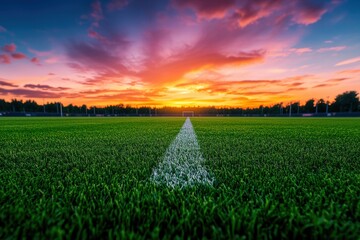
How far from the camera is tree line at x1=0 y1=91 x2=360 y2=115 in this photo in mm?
75188

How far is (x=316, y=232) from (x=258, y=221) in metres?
0.21

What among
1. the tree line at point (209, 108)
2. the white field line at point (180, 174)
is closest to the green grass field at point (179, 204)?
the white field line at point (180, 174)

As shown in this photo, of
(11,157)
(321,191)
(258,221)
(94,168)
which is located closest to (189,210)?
(258,221)

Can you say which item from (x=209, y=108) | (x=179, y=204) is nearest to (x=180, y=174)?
(x=179, y=204)

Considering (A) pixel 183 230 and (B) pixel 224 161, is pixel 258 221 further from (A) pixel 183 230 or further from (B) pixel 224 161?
(B) pixel 224 161

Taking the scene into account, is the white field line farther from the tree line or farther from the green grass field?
the tree line

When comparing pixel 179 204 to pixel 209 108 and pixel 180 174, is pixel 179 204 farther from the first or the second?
pixel 209 108

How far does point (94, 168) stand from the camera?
1600 mm

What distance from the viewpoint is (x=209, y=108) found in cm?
9938

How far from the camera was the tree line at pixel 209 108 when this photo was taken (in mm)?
75188

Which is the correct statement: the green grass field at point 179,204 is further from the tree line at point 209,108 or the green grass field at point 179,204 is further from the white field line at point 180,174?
the tree line at point 209,108

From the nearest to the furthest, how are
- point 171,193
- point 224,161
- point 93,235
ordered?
point 93,235
point 171,193
point 224,161

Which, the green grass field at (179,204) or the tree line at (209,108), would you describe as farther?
the tree line at (209,108)

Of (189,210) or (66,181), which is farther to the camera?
(66,181)
